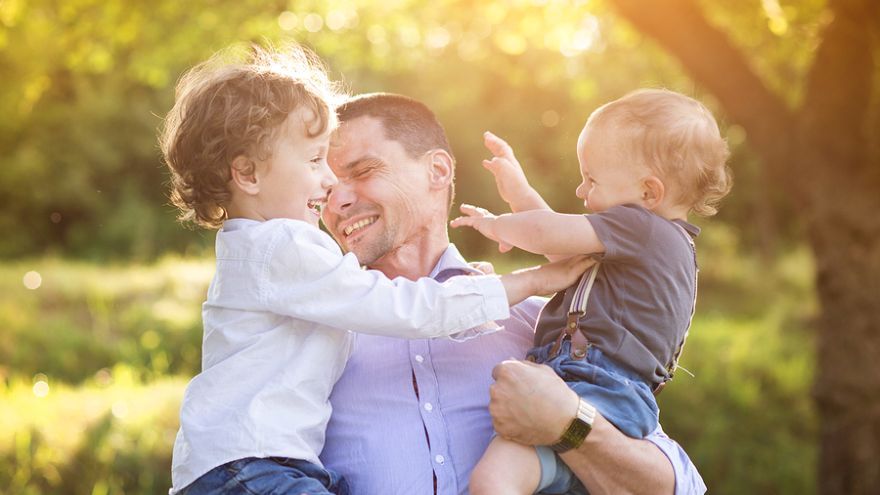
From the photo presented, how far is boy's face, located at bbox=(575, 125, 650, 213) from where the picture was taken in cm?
226

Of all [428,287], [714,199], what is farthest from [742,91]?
[428,287]

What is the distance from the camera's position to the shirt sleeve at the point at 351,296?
80.8 inches

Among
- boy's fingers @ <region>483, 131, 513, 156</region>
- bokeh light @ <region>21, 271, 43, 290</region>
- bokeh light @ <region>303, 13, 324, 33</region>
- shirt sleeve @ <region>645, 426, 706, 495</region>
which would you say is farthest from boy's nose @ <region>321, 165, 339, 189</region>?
bokeh light @ <region>21, 271, 43, 290</region>

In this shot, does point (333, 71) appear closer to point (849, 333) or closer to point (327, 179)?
point (849, 333)

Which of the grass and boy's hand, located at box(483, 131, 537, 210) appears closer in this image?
boy's hand, located at box(483, 131, 537, 210)

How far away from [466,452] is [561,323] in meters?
0.38

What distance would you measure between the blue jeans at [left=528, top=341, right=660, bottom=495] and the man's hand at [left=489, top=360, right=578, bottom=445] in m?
0.05

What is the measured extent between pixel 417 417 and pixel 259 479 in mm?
522

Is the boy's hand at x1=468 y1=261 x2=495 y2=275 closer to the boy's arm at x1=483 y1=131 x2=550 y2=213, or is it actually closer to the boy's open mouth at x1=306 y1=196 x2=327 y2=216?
the boy's arm at x1=483 y1=131 x2=550 y2=213

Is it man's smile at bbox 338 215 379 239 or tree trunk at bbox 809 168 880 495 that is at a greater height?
man's smile at bbox 338 215 379 239

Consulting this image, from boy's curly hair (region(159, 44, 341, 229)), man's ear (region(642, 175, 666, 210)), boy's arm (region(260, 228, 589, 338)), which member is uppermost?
boy's curly hair (region(159, 44, 341, 229))

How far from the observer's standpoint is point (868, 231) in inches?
239

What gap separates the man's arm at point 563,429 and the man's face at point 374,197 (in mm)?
715

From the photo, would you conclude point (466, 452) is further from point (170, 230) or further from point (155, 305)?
point (170, 230)
